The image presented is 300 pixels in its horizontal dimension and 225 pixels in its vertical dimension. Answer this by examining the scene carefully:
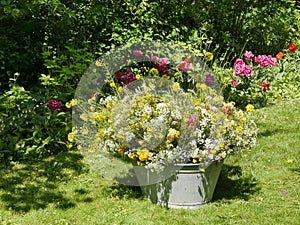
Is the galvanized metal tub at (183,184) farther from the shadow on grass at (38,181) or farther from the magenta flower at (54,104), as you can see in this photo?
the magenta flower at (54,104)

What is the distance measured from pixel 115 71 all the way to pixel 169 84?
1840 mm

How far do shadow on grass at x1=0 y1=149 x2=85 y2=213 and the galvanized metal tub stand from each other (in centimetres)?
70

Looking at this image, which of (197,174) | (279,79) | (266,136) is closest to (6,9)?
(197,174)

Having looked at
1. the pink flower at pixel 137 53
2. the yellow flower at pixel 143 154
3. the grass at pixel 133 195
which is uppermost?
the pink flower at pixel 137 53

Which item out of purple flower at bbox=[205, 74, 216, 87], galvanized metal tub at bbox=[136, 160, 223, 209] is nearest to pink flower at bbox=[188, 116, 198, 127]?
galvanized metal tub at bbox=[136, 160, 223, 209]

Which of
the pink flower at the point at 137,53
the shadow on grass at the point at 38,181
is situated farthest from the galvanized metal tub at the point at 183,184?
the pink flower at the point at 137,53

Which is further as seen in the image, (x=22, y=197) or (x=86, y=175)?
(x=86, y=175)

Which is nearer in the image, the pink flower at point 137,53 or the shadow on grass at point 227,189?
the shadow on grass at point 227,189

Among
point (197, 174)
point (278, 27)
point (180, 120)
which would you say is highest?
point (278, 27)

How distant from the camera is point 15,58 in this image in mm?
6395

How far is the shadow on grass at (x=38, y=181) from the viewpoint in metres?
4.11

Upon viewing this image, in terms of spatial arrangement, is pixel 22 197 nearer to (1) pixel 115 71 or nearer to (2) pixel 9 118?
(2) pixel 9 118

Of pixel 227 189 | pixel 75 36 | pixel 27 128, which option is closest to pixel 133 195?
pixel 227 189

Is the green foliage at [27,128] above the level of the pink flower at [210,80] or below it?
below
